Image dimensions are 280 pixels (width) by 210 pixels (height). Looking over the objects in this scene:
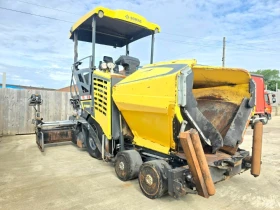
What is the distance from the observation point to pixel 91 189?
11.4ft

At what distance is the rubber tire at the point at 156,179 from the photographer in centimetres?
294

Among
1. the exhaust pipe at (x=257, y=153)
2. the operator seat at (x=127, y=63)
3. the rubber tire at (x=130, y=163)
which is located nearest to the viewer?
the exhaust pipe at (x=257, y=153)

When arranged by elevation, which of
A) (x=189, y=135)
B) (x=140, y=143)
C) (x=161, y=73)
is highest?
(x=161, y=73)

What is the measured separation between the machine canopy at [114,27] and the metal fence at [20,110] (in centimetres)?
394

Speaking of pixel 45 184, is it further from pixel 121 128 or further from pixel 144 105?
pixel 144 105

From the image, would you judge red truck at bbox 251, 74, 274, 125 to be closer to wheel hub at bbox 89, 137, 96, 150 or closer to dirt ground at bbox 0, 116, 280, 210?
dirt ground at bbox 0, 116, 280, 210

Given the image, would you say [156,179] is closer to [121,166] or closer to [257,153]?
[121,166]

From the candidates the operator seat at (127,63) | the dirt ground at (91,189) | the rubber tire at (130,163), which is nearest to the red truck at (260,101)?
the dirt ground at (91,189)

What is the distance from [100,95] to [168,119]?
5.79 ft

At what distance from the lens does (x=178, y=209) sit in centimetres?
292

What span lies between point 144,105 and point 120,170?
1.24 metres

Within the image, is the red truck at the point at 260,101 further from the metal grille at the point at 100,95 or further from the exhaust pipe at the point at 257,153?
the metal grille at the point at 100,95

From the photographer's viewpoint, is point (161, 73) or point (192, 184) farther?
point (161, 73)

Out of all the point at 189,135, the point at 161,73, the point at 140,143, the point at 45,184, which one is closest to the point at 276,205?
the point at 189,135
